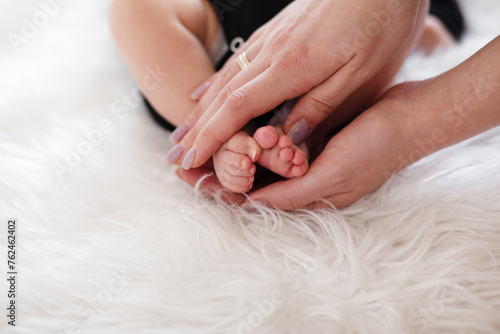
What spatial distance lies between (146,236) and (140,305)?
0.12 meters

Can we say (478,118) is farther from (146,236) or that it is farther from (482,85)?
(146,236)

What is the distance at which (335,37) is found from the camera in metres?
0.61

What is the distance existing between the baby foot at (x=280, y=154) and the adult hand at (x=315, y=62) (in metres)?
0.05

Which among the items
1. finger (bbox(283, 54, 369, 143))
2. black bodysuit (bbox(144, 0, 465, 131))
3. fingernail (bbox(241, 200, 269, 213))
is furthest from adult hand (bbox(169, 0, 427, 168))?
black bodysuit (bbox(144, 0, 465, 131))

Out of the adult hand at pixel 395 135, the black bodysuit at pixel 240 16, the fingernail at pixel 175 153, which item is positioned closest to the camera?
the adult hand at pixel 395 135

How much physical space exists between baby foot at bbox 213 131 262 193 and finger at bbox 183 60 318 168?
0.06 feet

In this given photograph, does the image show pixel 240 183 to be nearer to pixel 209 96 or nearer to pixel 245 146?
pixel 245 146

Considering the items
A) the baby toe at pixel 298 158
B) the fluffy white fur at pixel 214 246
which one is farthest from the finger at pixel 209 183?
the baby toe at pixel 298 158

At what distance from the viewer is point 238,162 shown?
609 mm

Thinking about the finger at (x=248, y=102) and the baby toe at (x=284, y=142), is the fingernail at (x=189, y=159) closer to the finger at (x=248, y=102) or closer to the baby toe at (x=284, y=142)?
the finger at (x=248, y=102)

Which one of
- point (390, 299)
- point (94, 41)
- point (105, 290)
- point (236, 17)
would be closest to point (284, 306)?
point (390, 299)

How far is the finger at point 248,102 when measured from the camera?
2.03 ft

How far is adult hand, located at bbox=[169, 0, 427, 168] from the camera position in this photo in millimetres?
A: 610

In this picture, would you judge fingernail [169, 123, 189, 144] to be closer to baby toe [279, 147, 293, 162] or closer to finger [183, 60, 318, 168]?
finger [183, 60, 318, 168]
